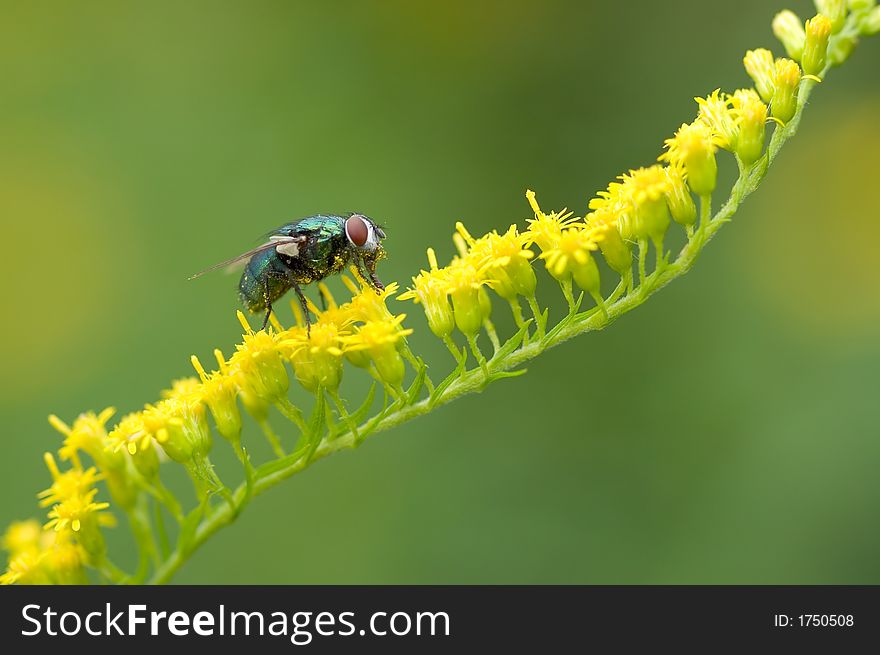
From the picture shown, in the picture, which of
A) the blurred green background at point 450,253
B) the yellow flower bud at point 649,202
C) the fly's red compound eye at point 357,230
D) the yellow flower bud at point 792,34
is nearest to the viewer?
the yellow flower bud at point 649,202

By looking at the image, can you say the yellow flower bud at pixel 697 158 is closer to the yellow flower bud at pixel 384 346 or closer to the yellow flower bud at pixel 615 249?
the yellow flower bud at pixel 615 249

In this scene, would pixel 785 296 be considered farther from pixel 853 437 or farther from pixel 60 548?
pixel 60 548

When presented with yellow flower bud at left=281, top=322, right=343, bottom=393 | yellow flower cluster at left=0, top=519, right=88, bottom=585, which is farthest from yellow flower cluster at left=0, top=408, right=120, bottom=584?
yellow flower bud at left=281, top=322, right=343, bottom=393

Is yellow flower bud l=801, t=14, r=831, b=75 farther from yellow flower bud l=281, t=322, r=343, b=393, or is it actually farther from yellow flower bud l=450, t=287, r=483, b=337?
yellow flower bud l=281, t=322, r=343, b=393

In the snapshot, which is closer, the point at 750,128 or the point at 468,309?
the point at 750,128

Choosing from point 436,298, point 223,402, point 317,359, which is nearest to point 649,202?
point 436,298

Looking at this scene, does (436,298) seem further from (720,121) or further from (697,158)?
(720,121)

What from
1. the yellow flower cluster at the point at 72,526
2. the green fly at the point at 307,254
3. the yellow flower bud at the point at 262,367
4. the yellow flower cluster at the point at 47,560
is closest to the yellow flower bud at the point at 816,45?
the green fly at the point at 307,254
